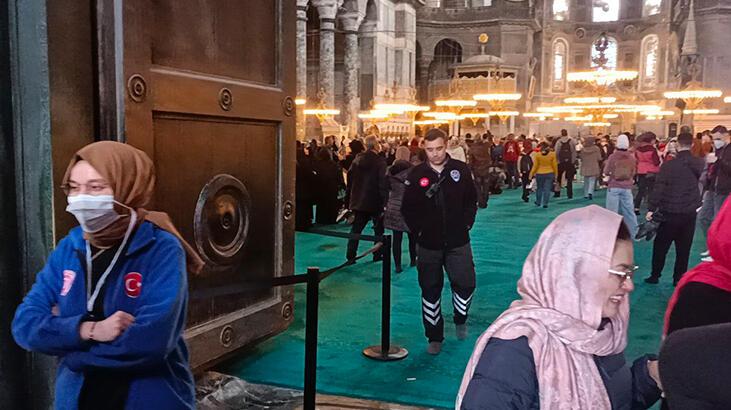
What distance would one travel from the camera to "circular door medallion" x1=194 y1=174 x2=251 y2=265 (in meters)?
3.26

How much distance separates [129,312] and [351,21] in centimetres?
2631

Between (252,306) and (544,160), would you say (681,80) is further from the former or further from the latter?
(252,306)

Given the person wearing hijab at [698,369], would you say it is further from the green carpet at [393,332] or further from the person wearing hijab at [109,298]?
the green carpet at [393,332]

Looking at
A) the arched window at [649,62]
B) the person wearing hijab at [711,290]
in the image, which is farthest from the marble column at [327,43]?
the arched window at [649,62]

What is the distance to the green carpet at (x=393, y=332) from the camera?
4.47m

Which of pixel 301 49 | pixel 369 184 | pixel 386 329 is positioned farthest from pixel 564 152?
pixel 386 329

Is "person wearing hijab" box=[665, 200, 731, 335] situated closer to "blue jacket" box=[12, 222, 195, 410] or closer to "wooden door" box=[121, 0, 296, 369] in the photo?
"blue jacket" box=[12, 222, 195, 410]

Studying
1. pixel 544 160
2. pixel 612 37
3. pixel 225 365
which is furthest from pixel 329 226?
pixel 612 37

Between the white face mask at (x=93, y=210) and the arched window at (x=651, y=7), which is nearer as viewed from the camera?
the white face mask at (x=93, y=210)

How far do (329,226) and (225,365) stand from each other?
7640 millimetres

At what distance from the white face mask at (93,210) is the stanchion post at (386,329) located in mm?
2954

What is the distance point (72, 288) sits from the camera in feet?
6.26

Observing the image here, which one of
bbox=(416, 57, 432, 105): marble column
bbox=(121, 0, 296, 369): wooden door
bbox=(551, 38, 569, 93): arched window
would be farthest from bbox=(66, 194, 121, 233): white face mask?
bbox=(551, 38, 569, 93): arched window

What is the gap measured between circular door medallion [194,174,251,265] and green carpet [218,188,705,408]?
1.34m
